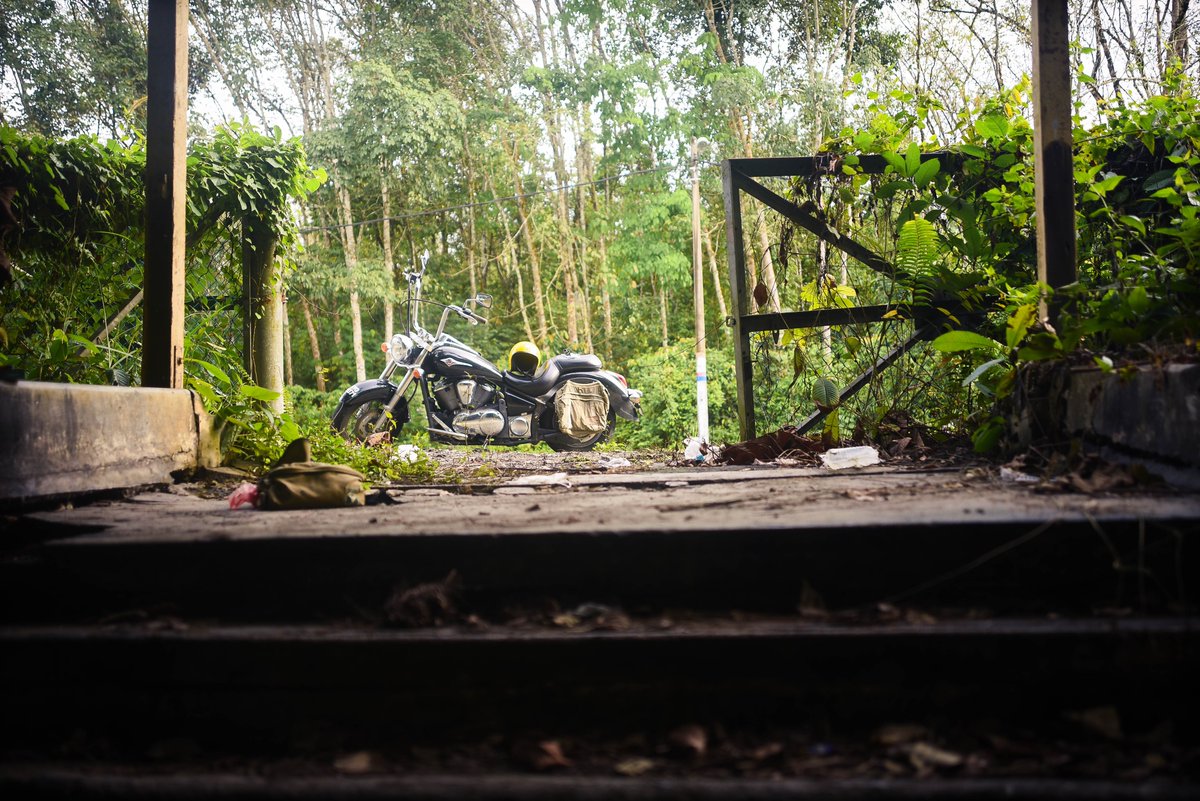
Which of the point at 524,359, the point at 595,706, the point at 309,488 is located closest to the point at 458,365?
the point at 524,359

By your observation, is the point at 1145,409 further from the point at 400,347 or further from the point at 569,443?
the point at 569,443

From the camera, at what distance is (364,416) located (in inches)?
316

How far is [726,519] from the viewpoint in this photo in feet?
6.23

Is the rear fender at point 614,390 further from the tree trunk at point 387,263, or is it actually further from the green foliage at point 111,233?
the tree trunk at point 387,263

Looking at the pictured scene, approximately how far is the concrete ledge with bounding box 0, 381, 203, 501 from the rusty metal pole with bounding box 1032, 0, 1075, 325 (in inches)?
129

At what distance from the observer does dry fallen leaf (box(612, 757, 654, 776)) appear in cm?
135

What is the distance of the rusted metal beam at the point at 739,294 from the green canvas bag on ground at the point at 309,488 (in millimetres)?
2630

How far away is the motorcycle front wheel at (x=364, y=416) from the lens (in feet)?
25.9

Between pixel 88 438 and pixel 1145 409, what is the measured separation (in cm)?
312

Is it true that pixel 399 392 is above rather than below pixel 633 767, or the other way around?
above

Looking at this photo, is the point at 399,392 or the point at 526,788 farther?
the point at 399,392

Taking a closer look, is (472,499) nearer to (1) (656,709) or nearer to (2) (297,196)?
(1) (656,709)

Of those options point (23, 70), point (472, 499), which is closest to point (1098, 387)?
point (472, 499)

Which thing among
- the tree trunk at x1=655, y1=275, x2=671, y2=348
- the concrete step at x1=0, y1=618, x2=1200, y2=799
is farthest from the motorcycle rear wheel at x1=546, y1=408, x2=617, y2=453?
the tree trunk at x1=655, y1=275, x2=671, y2=348
